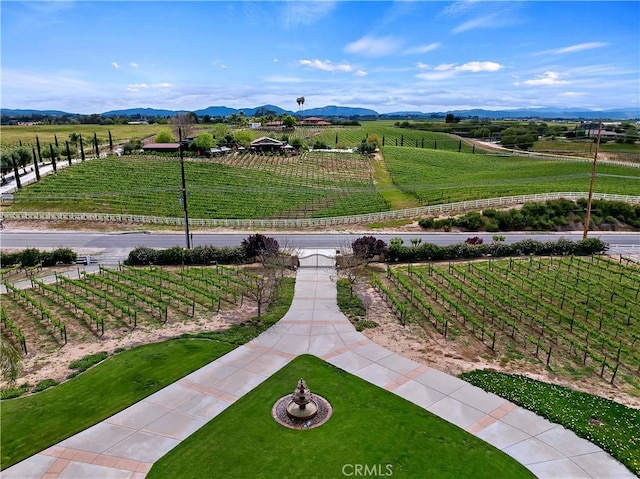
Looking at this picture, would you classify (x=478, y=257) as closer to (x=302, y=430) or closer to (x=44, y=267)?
(x=302, y=430)

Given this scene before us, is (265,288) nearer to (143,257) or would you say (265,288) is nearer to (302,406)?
(143,257)

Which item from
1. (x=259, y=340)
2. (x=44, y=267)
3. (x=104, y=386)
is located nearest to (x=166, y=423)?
(x=104, y=386)

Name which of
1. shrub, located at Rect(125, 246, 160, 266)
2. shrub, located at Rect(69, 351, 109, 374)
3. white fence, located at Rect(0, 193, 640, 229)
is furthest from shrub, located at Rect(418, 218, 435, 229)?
shrub, located at Rect(69, 351, 109, 374)

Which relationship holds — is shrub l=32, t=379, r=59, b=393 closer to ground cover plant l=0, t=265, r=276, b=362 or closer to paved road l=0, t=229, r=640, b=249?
ground cover plant l=0, t=265, r=276, b=362

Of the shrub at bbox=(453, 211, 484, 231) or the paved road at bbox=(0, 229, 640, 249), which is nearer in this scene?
the paved road at bbox=(0, 229, 640, 249)

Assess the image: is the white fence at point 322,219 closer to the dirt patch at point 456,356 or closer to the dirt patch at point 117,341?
the dirt patch at point 117,341

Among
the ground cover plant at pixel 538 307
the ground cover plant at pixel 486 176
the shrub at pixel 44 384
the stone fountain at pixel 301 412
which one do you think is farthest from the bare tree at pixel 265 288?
the ground cover plant at pixel 486 176
